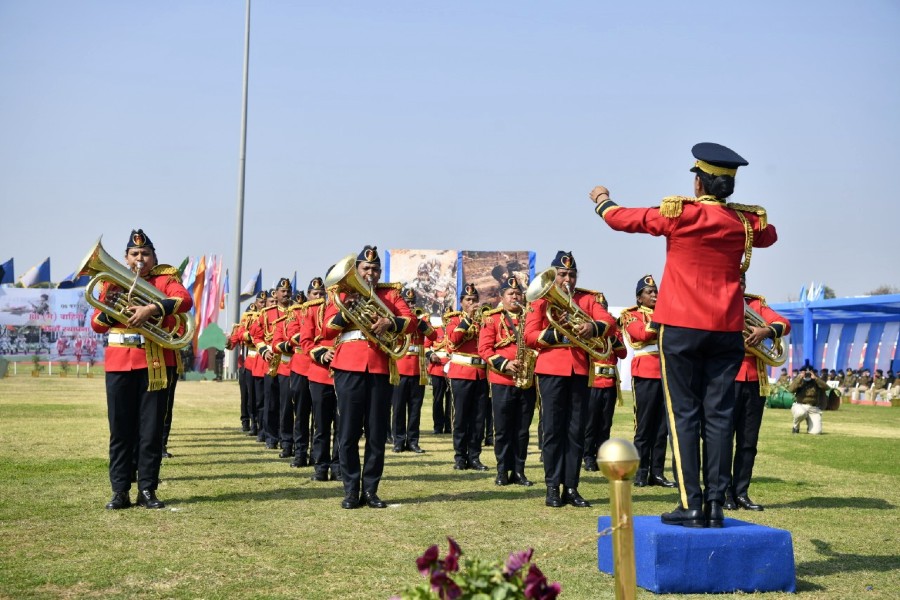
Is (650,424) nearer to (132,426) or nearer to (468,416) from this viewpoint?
(468,416)

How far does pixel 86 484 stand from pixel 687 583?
6928 millimetres

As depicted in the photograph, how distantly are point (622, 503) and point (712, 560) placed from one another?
8.04ft

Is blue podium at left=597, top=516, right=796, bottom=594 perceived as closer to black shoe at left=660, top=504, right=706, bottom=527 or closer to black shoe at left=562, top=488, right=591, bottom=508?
black shoe at left=660, top=504, right=706, bottom=527

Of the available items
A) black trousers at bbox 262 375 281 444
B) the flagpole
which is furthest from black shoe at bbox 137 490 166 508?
the flagpole

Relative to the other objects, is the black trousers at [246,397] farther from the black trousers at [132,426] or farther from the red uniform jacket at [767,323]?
the red uniform jacket at [767,323]

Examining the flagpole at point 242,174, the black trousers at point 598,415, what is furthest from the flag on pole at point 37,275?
the black trousers at point 598,415

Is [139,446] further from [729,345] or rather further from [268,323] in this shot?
[268,323]

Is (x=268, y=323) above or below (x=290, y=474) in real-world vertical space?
above

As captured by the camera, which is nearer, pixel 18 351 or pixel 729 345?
pixel 729 345

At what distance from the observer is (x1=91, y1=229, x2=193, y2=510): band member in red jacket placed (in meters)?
8.96

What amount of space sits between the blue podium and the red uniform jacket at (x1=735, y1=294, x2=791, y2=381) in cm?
395

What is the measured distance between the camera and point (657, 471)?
38.2ft

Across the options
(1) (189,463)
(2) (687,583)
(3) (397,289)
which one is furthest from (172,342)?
(2) (687,583)

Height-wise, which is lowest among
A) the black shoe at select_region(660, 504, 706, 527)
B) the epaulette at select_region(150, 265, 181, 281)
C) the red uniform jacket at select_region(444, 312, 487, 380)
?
the black shoe at select_region(660, 504, 706, 527)
